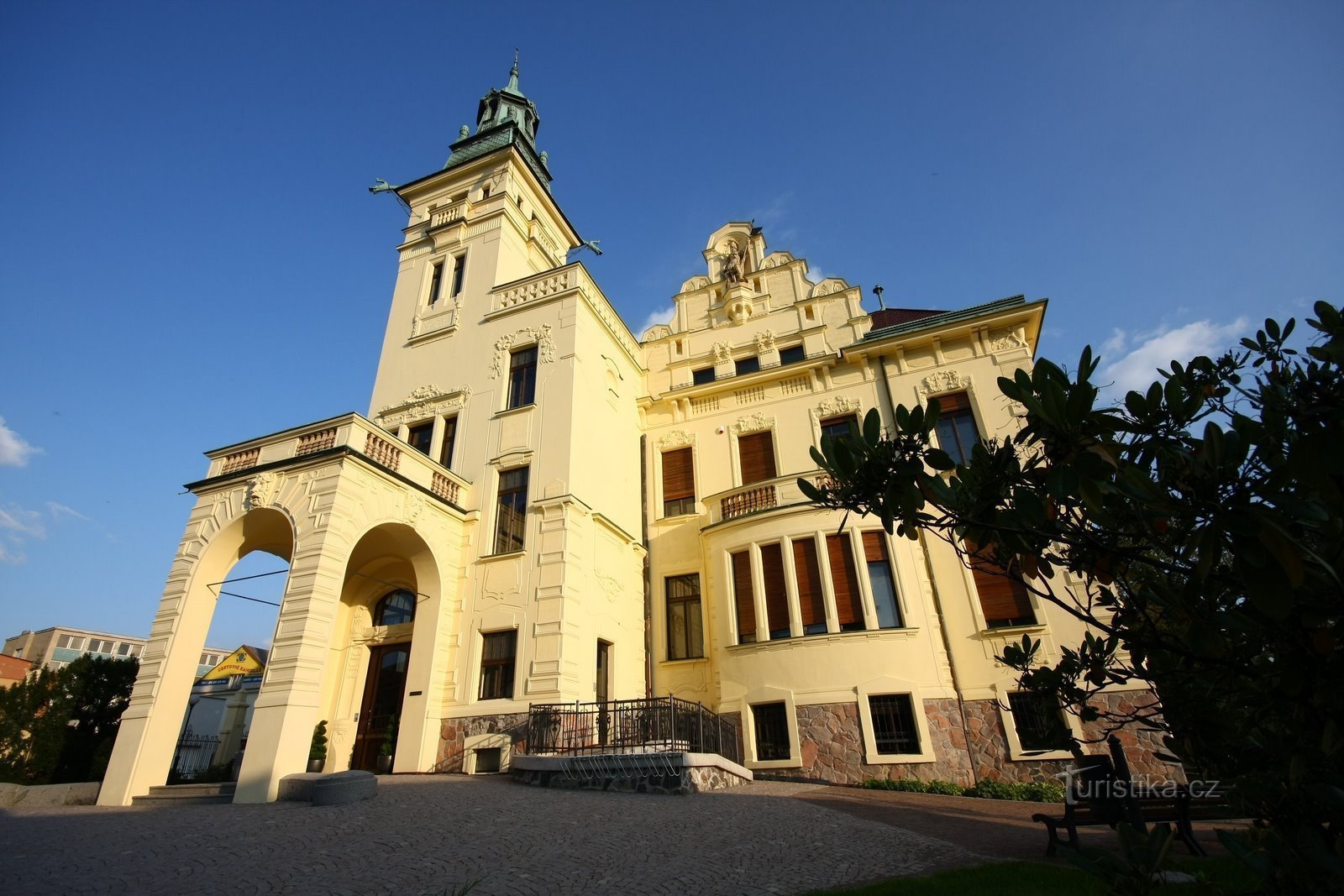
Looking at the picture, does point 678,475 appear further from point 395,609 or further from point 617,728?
point 395,609

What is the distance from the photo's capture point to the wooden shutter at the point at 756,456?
18.9 metres

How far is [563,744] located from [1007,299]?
53.4ft

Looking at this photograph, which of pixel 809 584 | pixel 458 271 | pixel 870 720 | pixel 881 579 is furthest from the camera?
pixel 458 271

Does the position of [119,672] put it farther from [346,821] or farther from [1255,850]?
[1255,850]

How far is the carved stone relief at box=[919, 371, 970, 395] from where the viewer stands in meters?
17.8

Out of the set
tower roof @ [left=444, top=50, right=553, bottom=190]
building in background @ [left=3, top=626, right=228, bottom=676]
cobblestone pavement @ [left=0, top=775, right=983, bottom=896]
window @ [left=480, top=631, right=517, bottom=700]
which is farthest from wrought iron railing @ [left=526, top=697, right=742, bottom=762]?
building in background @ [left=3, top=626, right=228, bottom=676]

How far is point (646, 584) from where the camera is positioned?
17781 mm

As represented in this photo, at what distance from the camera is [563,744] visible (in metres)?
12.2

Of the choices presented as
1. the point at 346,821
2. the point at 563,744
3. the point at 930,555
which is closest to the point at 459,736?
the point at 563,744

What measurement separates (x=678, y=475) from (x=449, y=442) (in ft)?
22.1

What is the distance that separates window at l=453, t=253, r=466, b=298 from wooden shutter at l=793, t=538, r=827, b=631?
44.2ft

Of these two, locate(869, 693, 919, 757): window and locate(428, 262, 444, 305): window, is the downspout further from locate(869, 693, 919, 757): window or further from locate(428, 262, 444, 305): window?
locate(428, 262, 444, 305): window

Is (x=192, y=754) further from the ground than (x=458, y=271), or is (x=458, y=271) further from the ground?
(x=458, y=271)

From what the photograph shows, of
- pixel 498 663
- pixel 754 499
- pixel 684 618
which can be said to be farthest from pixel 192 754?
pixel 754 499
